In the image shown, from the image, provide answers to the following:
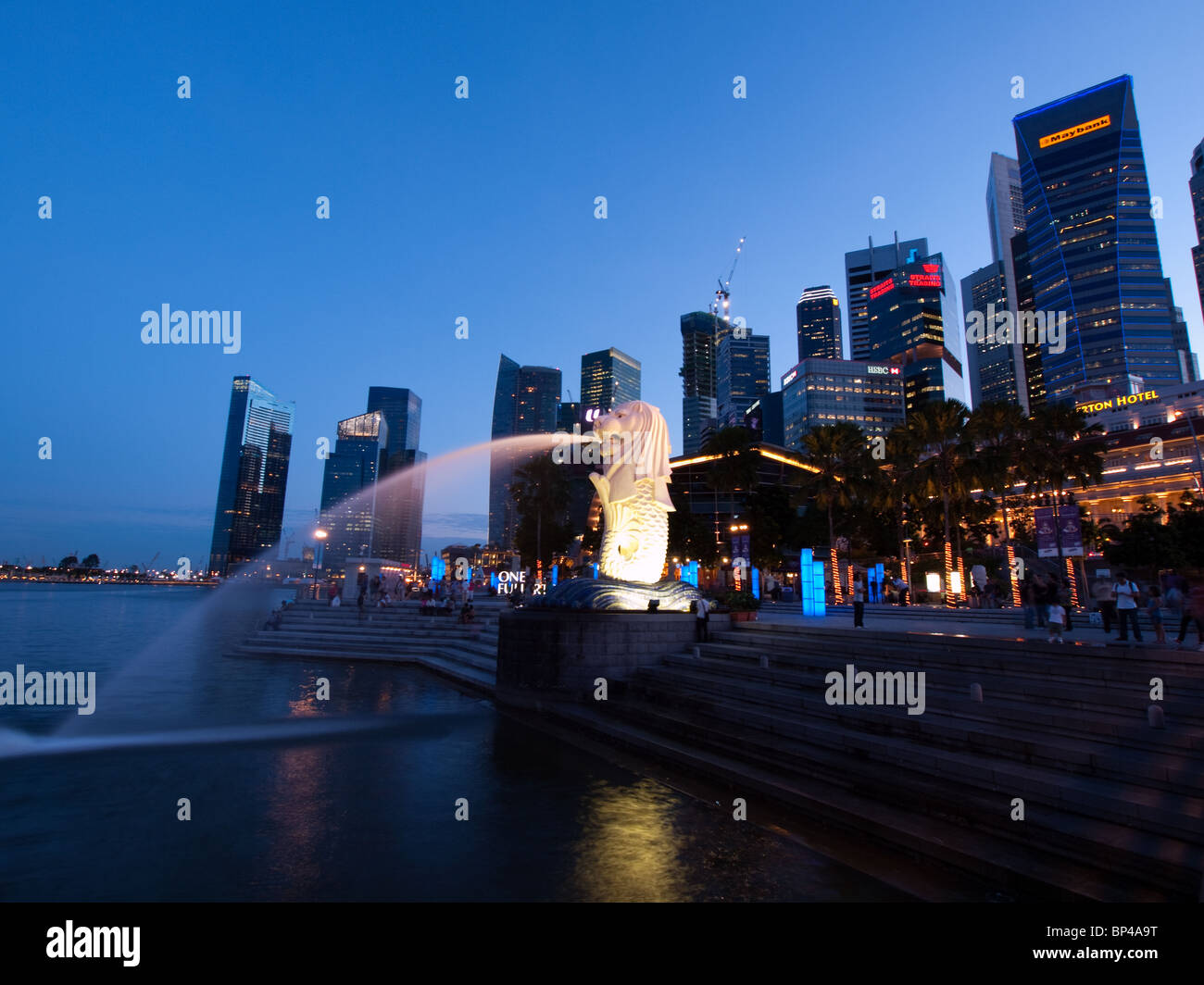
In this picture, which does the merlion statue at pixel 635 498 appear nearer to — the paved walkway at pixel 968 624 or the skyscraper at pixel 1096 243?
the paved walkway at pixel 968 624

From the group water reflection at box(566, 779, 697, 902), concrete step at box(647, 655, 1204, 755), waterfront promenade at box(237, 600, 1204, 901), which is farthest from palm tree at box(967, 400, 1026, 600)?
water reflection at box(566, 779, 697, 902)

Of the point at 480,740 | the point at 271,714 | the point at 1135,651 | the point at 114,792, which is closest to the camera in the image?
the point at 114,792

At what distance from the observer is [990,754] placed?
739 centimetres

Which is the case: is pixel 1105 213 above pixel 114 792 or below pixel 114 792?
above

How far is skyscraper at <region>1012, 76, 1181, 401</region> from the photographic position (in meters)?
147

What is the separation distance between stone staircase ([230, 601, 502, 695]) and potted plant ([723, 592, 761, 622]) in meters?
7.84

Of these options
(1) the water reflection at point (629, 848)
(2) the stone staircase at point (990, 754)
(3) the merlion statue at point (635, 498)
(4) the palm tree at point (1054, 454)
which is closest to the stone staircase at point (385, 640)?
(3) the merlion statue at point (635, 498)

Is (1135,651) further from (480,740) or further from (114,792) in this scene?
(114,792)

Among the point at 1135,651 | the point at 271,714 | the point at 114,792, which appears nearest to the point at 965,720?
the point at 1135,651

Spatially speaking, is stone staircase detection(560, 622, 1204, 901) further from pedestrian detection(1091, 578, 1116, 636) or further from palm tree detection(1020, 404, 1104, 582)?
palm tree detection(1020, 404, 1104, 582)

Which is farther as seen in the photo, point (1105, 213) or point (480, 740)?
point (1105, 213)

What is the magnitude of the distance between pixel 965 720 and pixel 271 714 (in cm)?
1302
